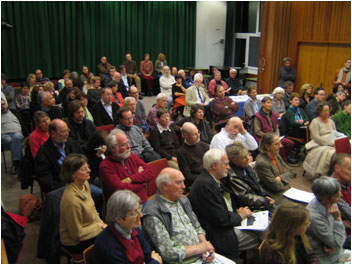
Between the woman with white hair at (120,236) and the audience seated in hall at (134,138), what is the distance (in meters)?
2.02

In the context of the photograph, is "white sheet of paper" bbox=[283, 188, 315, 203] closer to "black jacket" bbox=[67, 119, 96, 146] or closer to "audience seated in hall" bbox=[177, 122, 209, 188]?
"audience seated in hall" bbox=[177, 122, 209, 188]

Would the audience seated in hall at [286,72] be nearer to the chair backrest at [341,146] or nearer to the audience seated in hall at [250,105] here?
the audience seated in hall at [250,105]

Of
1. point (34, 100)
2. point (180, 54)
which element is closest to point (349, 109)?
point (34, 100)

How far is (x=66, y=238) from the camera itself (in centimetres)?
249

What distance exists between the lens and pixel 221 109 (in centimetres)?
→ 620

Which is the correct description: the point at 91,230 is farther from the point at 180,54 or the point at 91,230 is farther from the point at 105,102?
the point at 180,54

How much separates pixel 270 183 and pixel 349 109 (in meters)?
2.75

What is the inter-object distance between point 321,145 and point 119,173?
3091 millimetres

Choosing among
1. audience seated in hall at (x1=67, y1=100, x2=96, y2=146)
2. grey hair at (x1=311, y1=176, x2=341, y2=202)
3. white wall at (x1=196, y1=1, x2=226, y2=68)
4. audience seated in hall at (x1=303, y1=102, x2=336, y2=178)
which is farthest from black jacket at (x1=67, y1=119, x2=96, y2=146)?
white wall at (x1=196, y1=1, x2=226, y2=68)

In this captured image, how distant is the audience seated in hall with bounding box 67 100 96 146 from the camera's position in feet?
13.6

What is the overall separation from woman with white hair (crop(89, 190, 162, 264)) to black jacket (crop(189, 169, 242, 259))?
0.69 m

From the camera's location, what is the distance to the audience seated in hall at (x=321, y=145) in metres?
4.68

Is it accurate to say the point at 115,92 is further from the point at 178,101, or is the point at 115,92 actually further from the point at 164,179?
the point at 164,179

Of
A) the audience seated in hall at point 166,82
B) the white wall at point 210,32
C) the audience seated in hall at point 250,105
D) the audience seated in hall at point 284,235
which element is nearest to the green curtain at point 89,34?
the white wall at point 210,32
